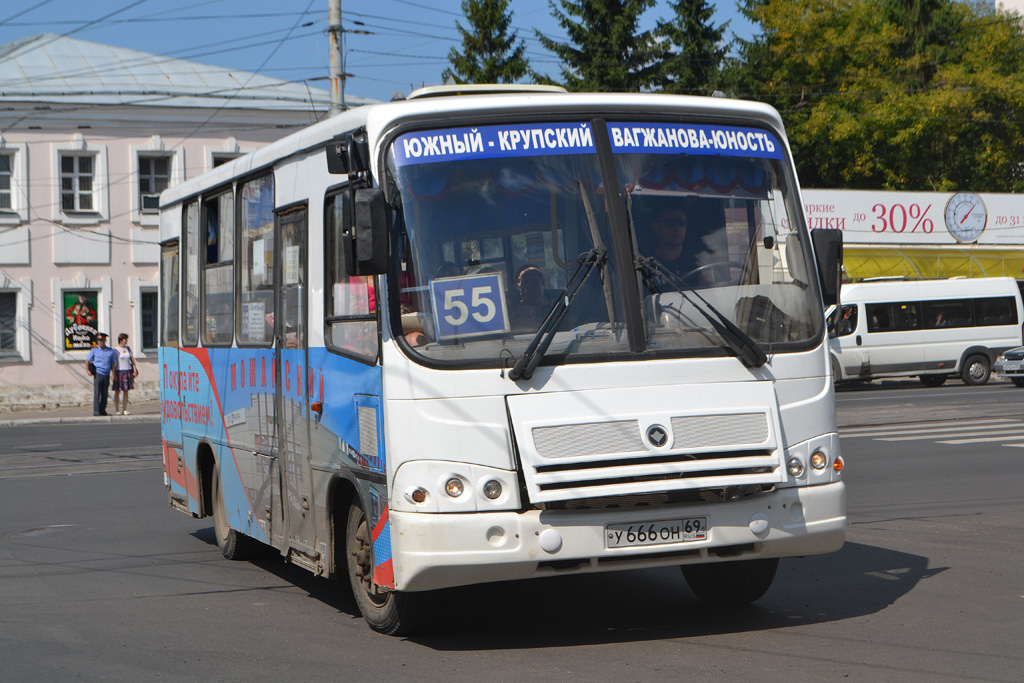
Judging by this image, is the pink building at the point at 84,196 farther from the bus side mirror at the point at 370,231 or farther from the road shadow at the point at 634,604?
the bus side mirror at the point at 370,231

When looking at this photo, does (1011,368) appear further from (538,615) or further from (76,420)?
(538,615)

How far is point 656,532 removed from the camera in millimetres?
6090

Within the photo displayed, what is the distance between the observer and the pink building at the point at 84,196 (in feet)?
110

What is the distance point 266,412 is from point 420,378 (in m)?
2.39

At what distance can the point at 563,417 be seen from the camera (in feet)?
19.8

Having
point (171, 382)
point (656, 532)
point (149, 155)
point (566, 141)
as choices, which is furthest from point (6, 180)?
point (656, 532)

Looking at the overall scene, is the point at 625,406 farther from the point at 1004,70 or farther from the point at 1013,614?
the point at 1004,70

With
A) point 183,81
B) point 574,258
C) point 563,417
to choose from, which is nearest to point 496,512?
point 563,417

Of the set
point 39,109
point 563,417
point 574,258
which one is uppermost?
point 39,109

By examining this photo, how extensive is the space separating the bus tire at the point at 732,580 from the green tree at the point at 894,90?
1704 inches

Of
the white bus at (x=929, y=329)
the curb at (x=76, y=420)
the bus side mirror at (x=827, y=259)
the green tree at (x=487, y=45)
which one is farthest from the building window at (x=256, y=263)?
the green tree at (x=487, y=45)

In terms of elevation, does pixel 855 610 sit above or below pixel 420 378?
below

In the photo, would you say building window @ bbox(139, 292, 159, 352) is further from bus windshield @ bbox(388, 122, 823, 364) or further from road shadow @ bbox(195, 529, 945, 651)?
bus windshield @ bbox(388, 122, 823, 364)

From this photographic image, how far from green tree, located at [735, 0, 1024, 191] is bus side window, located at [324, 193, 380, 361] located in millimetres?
43796
